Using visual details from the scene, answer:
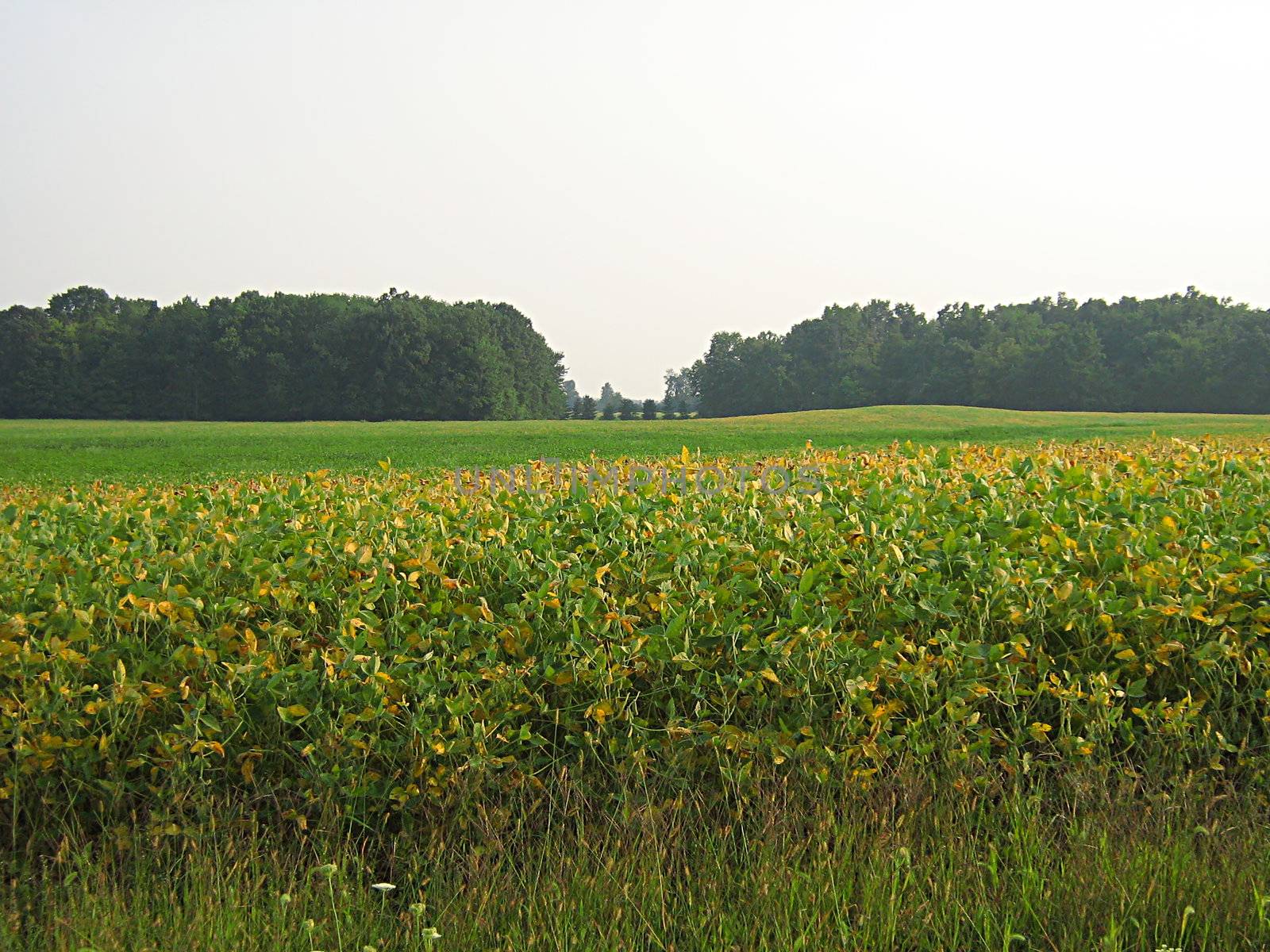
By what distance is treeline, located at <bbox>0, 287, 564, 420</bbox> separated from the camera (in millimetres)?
57594

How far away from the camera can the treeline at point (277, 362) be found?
57.6 m

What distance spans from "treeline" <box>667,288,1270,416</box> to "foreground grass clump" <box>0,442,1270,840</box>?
212ft

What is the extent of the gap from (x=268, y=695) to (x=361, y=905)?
909 mm

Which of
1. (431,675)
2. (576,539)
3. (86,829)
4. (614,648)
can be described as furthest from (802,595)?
(86,829)

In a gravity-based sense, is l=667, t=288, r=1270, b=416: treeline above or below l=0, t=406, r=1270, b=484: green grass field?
above

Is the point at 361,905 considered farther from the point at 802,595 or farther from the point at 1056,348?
the point at 1056,348

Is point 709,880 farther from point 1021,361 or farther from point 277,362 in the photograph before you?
point 1021,361

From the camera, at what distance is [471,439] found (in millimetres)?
31516

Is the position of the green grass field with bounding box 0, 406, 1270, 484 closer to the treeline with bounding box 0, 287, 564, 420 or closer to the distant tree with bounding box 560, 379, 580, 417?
the treeline with bounding box 0, 287, 564, 420

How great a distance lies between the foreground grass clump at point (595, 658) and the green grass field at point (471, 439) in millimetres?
11974

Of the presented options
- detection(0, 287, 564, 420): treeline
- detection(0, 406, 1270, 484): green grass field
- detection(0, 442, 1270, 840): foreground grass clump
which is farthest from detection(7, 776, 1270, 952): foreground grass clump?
detection(0, 287, 564, 420): treeline

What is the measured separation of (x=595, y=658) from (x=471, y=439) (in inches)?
1122

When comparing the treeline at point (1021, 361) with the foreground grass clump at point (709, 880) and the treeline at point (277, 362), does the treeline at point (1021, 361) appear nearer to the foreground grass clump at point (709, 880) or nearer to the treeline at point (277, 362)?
the treeline at point (277, 362)

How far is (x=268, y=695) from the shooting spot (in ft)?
11.5
